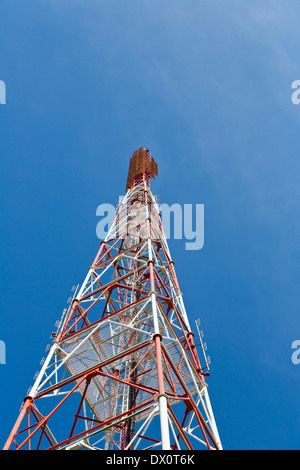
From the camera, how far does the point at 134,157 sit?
127ft

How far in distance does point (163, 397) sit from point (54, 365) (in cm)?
681

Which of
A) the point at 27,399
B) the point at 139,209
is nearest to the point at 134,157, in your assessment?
the point at 139,209

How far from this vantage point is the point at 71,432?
14.2 meters

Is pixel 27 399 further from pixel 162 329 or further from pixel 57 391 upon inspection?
pixel 162 329

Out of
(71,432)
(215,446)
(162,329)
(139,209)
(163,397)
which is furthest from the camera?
(139,209)

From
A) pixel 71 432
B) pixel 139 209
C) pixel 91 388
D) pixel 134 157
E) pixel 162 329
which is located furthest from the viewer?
pixel 134 157

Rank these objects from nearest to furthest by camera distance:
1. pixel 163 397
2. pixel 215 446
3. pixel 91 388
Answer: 1. pixel 163 397
2. pixel 215 446
3. pixel 91 388

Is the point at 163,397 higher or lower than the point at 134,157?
lower

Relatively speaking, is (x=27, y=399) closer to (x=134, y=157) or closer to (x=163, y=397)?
(x=163, y=397)

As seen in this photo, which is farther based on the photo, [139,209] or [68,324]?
[139,209]

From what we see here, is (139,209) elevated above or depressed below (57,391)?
above
